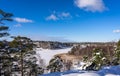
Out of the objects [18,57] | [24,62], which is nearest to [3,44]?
[18,57]

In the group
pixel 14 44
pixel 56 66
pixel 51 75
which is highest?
pixel 14 44

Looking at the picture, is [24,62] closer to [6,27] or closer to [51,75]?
[6,27]

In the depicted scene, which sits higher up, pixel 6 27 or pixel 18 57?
pixel 6 27

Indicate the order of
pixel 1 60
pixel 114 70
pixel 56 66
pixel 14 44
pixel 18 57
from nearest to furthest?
pixel 114 70, pixel 1 60, pixel 14 44, pixel 18 57, pixel 56 66

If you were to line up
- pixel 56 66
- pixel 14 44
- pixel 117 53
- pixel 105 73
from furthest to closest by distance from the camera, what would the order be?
pixel 56 66 → pixel 117 53 → pixel 14 44 → pixel 105 73

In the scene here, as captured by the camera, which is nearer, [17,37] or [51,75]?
[51,75]

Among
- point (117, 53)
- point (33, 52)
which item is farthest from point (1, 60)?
point (117, 53)

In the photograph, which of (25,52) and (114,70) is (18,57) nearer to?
(25,52)

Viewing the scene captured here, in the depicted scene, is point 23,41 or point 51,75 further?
point 23,41

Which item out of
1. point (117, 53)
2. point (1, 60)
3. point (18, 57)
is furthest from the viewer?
point (117, 53)
